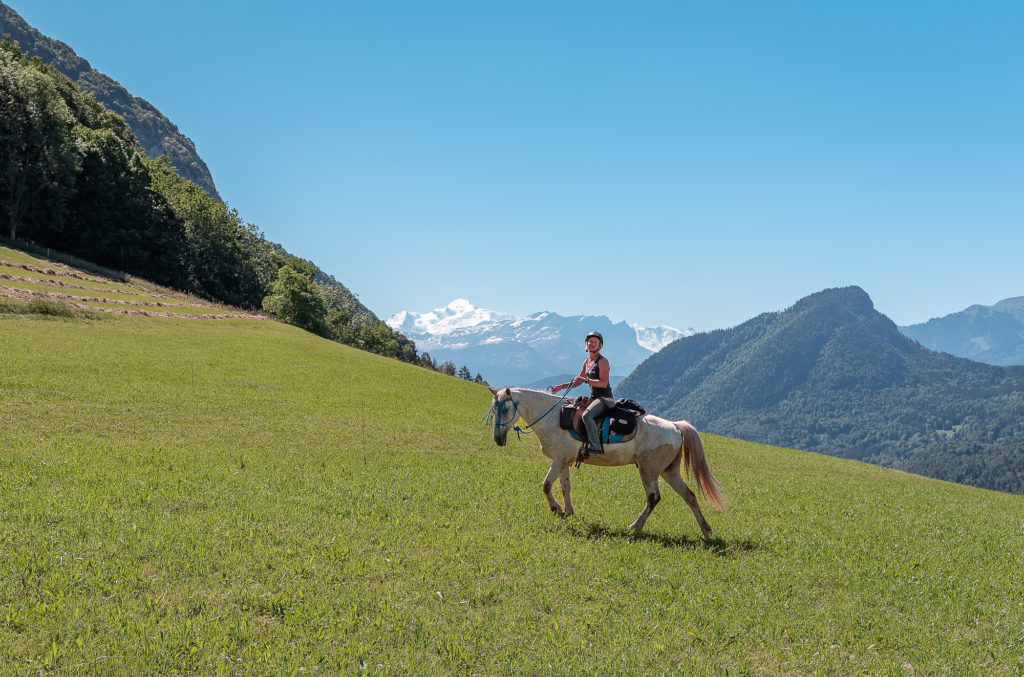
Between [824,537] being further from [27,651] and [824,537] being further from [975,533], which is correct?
[27,651]

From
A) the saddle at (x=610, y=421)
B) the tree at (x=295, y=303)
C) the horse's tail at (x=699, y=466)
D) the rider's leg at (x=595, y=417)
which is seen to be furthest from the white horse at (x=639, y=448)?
the tree at (x=295, y=303)

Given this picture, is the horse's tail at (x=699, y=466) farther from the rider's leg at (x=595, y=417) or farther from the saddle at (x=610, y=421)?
the rider's leg at (x=595, y=417)

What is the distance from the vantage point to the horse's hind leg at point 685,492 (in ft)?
41.2

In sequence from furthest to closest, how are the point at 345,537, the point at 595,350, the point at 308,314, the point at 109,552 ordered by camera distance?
the point at 308,314 → the point at 595,350 → the point at 345,537 → the point at 109,552

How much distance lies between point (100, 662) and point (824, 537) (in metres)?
14.6

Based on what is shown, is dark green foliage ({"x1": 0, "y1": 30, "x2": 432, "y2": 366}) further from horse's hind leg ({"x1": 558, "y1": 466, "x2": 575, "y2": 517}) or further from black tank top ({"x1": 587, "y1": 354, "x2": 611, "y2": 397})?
black tank top ({"x1": 587, "y1": 354, "x2": 611, "y2": 397})

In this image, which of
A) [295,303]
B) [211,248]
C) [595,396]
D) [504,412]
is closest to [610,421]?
[595,396]

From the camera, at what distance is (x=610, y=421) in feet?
41.7

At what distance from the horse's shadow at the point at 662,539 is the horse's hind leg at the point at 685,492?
28 centimetres

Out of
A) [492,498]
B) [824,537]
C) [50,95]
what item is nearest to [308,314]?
[50,95]

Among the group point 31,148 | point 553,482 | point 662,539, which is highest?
point 31,148

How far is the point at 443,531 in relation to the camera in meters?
11.6

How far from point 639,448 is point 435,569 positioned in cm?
558

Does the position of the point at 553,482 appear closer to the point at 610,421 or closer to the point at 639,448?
the point at 610,421
